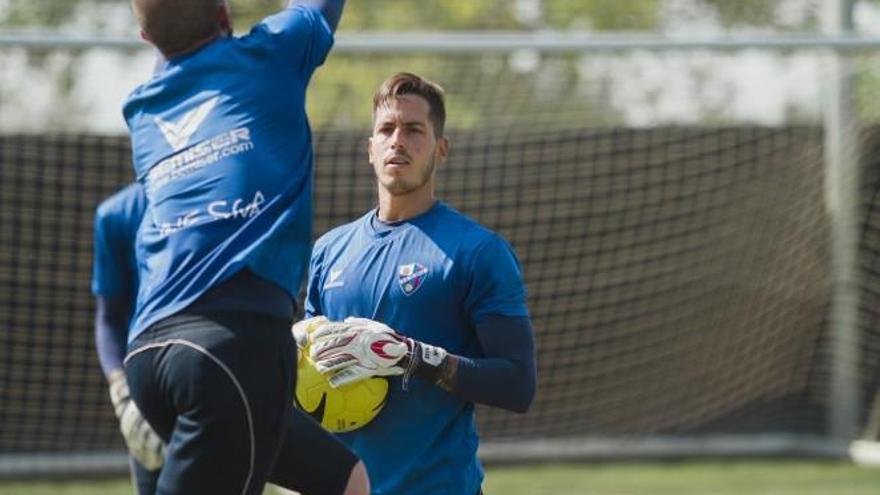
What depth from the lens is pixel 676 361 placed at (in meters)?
12.4

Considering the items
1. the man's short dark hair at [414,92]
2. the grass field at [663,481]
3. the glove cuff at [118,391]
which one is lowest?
the grass field at [663,481]

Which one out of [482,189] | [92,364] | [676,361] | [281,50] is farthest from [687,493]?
[281,50]

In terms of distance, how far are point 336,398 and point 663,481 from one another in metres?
6.87

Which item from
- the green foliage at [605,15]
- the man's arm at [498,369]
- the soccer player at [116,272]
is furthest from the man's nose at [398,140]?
the green foliage at [605,15]

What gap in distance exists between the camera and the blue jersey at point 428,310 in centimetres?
473

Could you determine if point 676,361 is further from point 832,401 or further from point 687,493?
point 687,493

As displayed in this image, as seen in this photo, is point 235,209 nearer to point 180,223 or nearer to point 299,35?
point 180,223

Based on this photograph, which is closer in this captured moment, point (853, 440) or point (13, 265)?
point (13, 265)

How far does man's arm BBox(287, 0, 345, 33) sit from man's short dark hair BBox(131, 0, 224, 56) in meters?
0.25

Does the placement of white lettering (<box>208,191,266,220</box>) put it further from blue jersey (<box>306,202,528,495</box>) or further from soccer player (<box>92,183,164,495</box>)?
soccer player (<box>92,183,164,495</box>)

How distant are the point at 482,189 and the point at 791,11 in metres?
5.48

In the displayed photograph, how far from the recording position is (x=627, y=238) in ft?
40.0

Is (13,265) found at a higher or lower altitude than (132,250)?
lower

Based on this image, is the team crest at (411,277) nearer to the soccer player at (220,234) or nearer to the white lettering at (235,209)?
the soccer player at (220,234)
